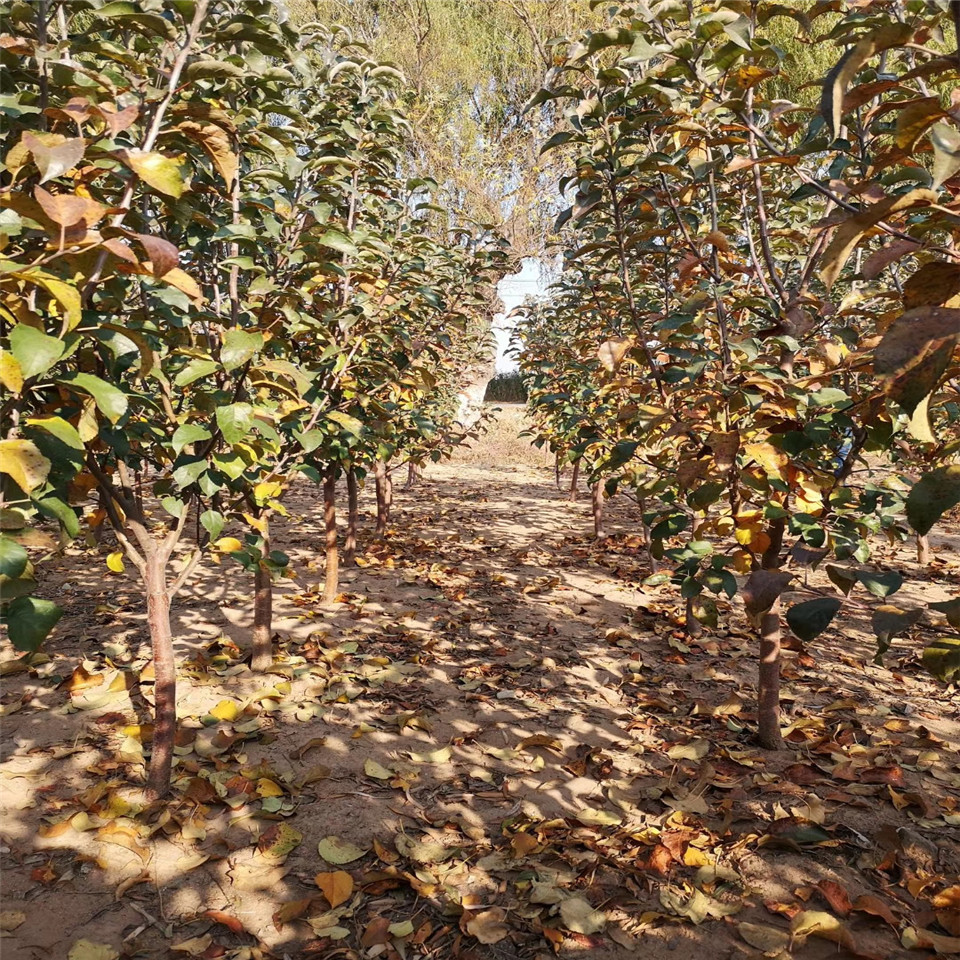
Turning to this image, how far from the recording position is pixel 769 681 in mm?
2451

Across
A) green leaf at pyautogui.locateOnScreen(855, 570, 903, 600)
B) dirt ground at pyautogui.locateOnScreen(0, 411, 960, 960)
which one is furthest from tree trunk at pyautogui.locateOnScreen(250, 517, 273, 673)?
green leaf at pyautogui.locateOnScreen(855, 570, 903, 600)

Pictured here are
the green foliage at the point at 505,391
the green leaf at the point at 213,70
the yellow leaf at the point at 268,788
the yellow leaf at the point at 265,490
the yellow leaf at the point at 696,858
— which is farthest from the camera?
the green foliage at the point at 505,391

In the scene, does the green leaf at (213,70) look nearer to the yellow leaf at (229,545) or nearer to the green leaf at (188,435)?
the green leaf at (188,435)

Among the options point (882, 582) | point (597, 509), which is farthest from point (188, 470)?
point (597, 509)

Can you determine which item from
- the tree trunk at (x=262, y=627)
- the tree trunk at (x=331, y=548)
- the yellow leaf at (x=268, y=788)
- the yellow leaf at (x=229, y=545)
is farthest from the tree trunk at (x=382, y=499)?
the yellow leaf at (x=268, y=788)

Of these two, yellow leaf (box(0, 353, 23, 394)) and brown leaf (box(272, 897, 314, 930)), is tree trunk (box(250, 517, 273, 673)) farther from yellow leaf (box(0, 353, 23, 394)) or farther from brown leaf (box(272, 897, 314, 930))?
yellow leaf (box(0, 353, 23, 394))

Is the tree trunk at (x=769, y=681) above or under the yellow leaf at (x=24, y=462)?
under

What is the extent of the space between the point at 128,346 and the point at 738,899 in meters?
1.98

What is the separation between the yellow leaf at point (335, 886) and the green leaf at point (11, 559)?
121 cm

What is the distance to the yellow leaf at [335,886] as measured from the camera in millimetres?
1776

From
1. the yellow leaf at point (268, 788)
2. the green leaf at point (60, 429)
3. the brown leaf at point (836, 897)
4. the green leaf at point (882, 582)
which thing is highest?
the green leaf at point (60, 429)

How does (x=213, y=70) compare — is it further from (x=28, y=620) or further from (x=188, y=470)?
(x=28, y=620)

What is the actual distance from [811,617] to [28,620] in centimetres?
127

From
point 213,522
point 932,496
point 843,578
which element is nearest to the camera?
point 932,496
